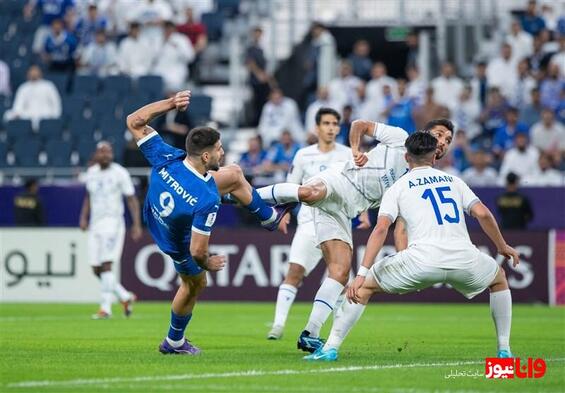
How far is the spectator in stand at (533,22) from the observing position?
2895 cm

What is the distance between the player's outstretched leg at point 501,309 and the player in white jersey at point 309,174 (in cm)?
425

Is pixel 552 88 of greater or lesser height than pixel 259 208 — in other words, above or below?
below

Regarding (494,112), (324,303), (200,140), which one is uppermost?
(200,140)

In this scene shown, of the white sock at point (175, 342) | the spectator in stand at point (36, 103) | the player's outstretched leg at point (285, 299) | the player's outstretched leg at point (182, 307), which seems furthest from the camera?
the spectator in stand at point (36, 103)

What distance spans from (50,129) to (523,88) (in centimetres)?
977

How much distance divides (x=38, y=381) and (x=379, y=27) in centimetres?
2254

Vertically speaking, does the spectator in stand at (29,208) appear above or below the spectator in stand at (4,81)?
below

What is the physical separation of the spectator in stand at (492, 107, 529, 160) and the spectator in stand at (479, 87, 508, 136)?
0.48 metres

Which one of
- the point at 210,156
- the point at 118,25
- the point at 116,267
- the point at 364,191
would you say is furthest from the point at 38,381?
the point at 118,25

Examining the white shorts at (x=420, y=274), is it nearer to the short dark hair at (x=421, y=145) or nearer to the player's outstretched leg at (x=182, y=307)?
the short dark hair at (x=421, y=145)

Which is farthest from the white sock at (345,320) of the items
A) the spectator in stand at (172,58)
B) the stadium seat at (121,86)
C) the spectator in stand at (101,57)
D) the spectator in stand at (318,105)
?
the spectator in stand at (101,57)

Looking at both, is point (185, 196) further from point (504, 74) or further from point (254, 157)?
point (504, 74)

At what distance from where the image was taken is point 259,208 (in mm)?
12531

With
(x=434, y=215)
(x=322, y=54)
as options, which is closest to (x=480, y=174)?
(x=322, y=54)
